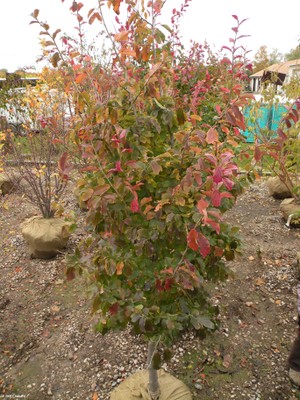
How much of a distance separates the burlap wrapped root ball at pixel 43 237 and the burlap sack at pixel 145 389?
6.52 ft

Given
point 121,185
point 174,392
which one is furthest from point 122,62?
point 174,392

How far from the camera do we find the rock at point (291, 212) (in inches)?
172

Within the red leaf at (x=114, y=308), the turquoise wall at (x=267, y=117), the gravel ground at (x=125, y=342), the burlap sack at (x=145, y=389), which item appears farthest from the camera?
the turquoise wall at (x=267, y=117)

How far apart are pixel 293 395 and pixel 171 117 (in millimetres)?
2294

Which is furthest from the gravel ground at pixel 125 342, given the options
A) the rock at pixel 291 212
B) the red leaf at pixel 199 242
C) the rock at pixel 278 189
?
the rock at pixel 278 189

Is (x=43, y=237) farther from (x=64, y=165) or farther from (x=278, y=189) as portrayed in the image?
(x=278, y=189)

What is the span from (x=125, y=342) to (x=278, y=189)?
151 inches

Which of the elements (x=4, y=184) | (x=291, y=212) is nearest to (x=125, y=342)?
(x=291, y=212)

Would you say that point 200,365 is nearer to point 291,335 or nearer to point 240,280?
point 291,335

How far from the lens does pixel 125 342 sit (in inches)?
110

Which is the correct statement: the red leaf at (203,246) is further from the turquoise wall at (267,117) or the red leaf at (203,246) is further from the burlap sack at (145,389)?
the turquoise wall at (267,117)

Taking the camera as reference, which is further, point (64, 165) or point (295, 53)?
point (295, 53)

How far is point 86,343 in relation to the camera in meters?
2.83

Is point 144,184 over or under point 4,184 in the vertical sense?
over
